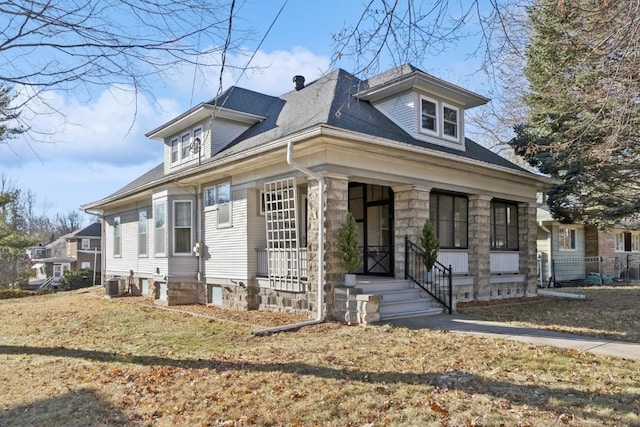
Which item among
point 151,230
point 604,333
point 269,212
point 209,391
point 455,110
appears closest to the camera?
point 209,391

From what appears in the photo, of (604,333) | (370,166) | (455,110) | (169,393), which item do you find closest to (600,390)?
(604,333)

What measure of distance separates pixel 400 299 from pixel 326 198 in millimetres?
2702

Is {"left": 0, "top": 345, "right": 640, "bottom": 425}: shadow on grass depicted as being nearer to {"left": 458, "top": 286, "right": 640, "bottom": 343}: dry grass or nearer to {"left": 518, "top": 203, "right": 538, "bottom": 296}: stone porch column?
{"left": 458, "top": 286, "right": 640, "bottom": 343}: dry grass

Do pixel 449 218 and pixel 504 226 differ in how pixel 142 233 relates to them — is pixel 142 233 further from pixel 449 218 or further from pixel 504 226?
pixel 504 226

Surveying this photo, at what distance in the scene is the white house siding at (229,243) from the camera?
36.8 feet

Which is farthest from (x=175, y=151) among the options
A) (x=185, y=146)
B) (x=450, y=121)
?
(x=450, y=121)

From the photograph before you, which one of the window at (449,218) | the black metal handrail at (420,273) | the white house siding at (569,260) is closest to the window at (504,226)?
the window at (449,218)

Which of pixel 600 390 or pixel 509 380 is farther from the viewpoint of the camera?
pixel 509 380

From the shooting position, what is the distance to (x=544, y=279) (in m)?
21.3

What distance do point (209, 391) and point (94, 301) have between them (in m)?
12.2

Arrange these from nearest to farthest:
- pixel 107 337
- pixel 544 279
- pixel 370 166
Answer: pixel 107 337 → pixel 370 166 → pixel 544 279

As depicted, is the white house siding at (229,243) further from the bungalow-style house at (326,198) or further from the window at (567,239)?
the window at (567,239)

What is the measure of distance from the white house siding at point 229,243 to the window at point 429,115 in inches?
187

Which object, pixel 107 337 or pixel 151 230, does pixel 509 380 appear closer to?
pixel 107 337
